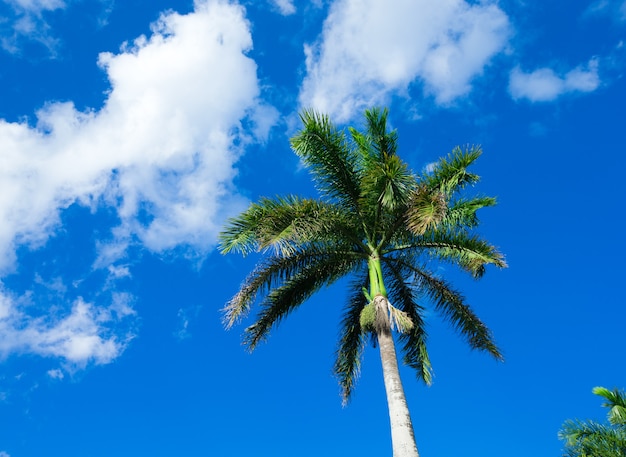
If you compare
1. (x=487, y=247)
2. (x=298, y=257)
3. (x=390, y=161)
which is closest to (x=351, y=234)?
(x=298, y=257)

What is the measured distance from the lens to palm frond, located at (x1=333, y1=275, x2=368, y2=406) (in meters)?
17.8

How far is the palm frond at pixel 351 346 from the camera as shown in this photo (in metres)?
17.8

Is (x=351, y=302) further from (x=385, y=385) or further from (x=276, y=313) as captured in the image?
(x=385, y=385)

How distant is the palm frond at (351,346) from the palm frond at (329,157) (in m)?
2.84

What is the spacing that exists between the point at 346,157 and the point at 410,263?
371 cm

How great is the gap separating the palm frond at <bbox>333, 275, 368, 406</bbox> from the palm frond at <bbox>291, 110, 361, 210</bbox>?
2844 mm

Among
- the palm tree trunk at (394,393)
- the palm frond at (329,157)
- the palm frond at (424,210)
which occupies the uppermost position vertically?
the palm frond at (329,157)

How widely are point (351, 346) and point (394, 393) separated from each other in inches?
154

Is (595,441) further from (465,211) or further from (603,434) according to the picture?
(465,211)

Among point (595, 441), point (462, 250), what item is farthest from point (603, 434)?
point (462, 250)

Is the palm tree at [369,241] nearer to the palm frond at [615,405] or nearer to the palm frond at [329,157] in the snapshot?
the palm frond at [329,157]

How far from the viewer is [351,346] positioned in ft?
58.7

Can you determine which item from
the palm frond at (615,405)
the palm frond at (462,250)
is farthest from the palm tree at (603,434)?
the palm frond at (462,250)

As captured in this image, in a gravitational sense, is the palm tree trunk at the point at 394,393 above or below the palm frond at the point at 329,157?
below
